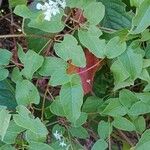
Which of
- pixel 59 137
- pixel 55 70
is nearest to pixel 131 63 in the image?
pixel 55 70

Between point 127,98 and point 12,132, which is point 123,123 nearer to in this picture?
point 127,98

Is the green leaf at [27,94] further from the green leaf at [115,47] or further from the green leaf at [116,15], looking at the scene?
the green leaf at [116,15]

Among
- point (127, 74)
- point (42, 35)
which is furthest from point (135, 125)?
point (42, 35)

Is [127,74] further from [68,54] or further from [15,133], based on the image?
[15,133]

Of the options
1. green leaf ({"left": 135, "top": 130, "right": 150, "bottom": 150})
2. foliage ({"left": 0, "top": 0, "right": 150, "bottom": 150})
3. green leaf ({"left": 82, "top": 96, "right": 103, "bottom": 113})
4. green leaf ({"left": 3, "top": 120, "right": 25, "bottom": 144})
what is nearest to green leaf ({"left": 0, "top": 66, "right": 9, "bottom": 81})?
foliage ({"left": 0, "top": 0, "right": 150, "bottom": 150})

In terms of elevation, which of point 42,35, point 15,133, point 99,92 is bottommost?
point 99,92

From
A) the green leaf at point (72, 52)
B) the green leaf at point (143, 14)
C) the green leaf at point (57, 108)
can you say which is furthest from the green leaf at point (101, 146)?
the green leaf at point (143, 14)
